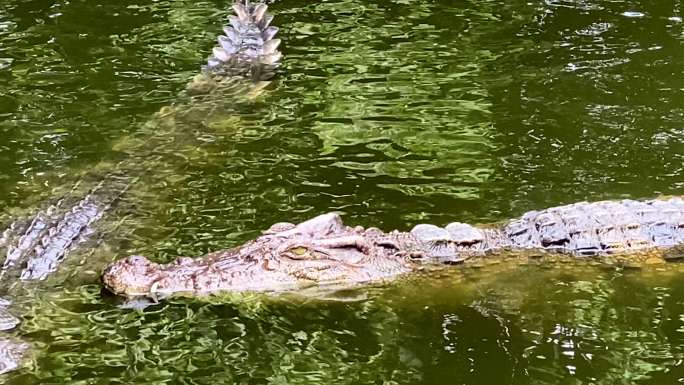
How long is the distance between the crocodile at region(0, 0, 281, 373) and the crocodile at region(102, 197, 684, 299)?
49cm

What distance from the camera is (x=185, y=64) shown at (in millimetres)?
9125

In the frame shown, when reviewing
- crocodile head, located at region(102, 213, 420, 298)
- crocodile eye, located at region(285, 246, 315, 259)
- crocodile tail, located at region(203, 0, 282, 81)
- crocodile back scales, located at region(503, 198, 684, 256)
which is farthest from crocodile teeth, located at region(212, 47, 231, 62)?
crocodile back scales, located at region(503, 198, 684, 256)

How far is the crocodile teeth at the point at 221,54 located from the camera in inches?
354

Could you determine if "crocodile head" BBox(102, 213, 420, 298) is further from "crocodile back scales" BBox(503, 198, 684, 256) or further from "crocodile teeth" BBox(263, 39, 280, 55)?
"crocodile teeth" BBox(263, 39, 280, 55)

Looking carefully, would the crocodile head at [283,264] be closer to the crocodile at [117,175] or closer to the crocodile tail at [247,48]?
the crocodile at [117,175]

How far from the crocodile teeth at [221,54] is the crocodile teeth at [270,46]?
14.6 inches

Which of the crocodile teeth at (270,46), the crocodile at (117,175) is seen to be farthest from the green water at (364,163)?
the crocodile teeth at (270,46)

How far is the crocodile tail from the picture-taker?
8784 millimetres

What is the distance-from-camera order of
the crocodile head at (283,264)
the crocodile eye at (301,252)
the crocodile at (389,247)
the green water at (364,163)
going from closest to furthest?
the green water at (364,163)
the crocodile head at (283,264)
the crocodile at (389,247)
the crocodile eye at (301,252)

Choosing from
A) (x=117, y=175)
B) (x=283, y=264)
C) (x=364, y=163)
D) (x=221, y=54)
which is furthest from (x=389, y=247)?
(x=221, y=54)

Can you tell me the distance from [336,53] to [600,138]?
9.93 feet

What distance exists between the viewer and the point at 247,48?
916 cm

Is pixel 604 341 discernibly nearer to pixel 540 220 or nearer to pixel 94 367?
pixel 540 220

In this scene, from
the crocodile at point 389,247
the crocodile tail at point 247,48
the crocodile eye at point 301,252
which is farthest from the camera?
the crocodile tail at point 247,48
